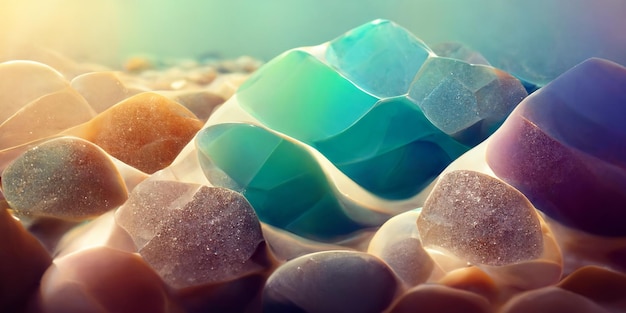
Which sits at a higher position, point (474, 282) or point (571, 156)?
point (571, 156)

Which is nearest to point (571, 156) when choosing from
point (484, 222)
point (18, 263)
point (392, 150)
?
point (484, 222)

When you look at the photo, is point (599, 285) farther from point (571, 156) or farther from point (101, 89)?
point (101, 89)

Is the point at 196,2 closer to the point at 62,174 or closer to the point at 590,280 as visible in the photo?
the point at 62,174

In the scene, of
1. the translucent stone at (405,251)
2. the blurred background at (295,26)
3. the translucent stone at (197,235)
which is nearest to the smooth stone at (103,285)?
the translucent stone at (197,235)

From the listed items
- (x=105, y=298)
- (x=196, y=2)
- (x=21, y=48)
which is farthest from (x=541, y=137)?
(x=21, y=48)

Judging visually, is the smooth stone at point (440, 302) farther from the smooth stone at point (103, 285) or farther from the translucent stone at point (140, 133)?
the translucent stone at point (140, 133)
